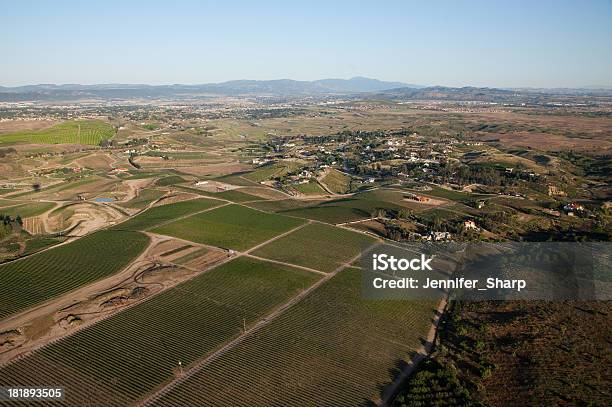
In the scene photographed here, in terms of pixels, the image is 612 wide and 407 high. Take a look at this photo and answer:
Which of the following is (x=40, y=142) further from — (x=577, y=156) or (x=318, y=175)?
(x=577, y=156)

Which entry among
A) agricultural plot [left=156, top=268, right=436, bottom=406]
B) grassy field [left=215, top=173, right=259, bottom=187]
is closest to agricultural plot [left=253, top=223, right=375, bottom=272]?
agricultural plot [left=156, top=268, right=436, bottom=406]

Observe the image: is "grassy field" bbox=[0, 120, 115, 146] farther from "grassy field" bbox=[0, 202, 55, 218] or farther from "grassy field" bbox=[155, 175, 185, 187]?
"grassy field" bbox=[0, 202, 55, 218]

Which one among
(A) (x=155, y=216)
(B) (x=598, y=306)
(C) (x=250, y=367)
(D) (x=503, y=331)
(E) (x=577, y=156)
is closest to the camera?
(C) (x=250, y=367)

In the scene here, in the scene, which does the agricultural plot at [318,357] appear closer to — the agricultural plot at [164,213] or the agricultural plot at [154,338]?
the agricultural plot at [154,338]

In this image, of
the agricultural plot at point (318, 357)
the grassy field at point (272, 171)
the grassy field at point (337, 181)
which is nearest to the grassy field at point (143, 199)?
the grassy field at point (272, 171)

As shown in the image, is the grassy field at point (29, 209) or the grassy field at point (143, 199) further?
the grassy field at point (143, 199)

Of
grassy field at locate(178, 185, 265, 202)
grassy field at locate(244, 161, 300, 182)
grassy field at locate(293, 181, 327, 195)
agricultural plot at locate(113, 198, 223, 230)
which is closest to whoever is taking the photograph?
agricultural plot at locate(113, 198, 223, 230)

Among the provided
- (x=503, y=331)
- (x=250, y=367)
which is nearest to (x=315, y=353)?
(x=250, y=367)
